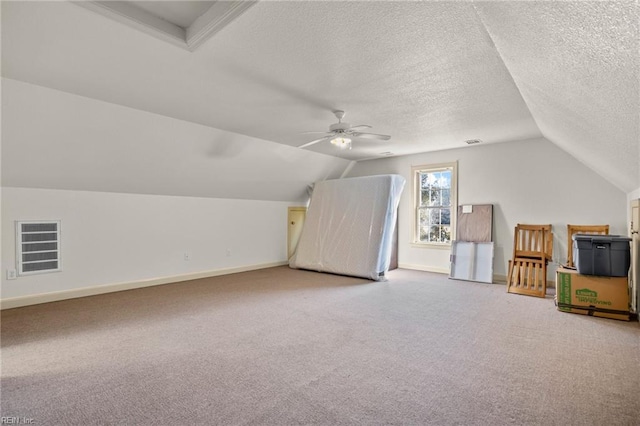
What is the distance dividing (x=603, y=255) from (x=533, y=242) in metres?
1.53

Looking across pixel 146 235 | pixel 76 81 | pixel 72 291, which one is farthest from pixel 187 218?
pixel 76 81

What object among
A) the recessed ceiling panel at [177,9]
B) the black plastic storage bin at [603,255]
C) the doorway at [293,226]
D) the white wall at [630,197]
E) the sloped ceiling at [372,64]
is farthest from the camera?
the doorway at [293,226]

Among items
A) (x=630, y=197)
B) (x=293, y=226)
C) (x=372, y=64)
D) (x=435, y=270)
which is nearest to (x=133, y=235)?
(x=293, y=226)

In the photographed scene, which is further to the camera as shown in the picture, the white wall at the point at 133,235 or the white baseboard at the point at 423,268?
the white baseboard at the point at 423,268

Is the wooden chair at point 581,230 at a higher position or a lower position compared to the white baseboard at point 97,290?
higher

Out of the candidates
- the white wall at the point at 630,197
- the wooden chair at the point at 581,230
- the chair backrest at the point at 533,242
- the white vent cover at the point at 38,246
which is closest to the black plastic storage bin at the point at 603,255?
the white wall at the point at 630,197

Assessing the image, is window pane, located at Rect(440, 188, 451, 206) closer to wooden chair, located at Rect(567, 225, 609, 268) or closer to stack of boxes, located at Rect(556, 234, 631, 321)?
wooden chair, located at Rect(567, 225, 609, 268)

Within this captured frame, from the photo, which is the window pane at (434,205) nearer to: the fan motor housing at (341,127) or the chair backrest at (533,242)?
the chair backrest at (533,242)

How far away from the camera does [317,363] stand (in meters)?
2.45

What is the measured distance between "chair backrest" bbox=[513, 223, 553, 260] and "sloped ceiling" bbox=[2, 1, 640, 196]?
1.51m

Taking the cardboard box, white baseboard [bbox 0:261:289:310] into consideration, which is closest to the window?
the cardboard box

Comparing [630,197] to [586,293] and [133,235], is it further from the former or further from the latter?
[133,235]

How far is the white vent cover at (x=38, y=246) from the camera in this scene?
3938 millimetres

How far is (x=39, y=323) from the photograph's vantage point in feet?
10.9
